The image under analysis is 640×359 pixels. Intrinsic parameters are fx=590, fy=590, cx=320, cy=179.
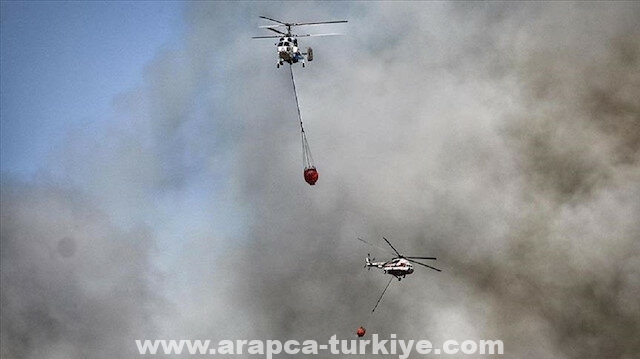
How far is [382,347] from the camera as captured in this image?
175 meters

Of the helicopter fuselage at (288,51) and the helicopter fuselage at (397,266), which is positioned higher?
the helicopter fuselage at (288,51)

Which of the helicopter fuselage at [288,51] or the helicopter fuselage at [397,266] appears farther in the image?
the helicopter fuselage at [397,266]

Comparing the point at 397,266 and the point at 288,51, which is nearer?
the point at 288,51

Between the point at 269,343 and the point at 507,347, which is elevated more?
the point at 269,343

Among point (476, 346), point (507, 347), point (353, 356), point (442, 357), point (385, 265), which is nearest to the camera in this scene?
point (385, 265)

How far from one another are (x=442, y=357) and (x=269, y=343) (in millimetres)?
58319

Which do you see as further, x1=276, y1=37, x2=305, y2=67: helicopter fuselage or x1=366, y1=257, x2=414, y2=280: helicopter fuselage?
x1=366, y1=257, x2=414, y2=280: helicopter fuselage

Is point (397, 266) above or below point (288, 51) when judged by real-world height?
below

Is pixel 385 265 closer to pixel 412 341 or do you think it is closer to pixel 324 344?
pixel 412 341

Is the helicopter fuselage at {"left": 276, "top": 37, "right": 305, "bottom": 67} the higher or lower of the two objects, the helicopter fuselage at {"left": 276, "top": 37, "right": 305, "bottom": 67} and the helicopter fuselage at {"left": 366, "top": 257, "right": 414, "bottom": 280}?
the higher

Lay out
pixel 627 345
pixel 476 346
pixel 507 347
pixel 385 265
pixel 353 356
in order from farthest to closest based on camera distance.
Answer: pixel 353 356, pixel 476 346, pixel 507 347, pixel 627 345, pixel 385 265

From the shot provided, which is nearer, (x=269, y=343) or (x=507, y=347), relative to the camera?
(x=507, y=347)

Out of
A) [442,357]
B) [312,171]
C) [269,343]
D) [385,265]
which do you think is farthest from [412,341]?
[312,171]

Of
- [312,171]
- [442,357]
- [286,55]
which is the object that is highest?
[442,357]
